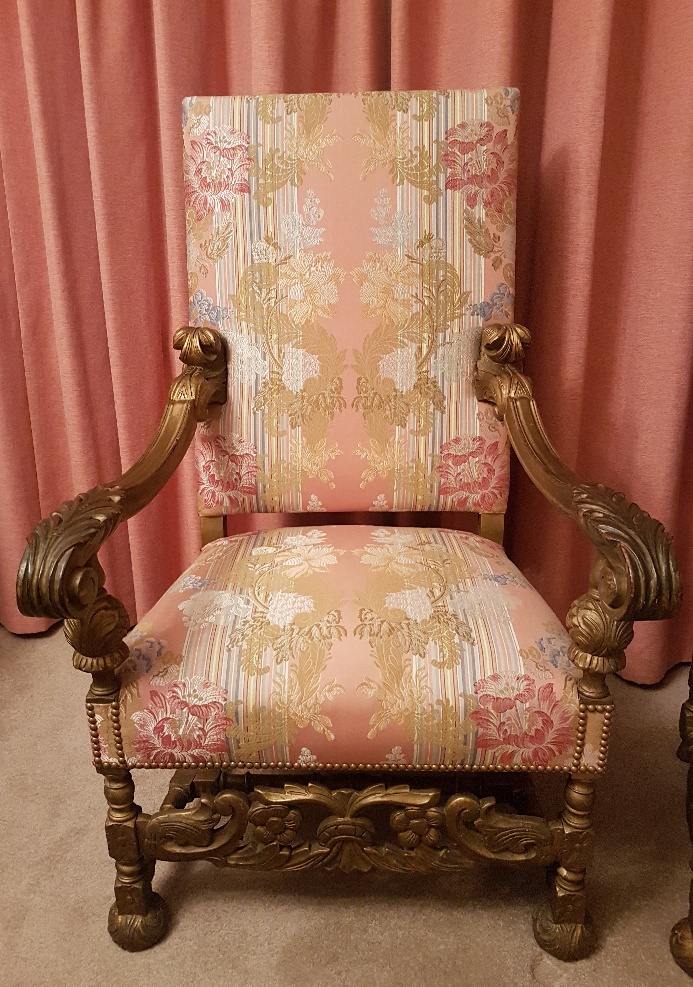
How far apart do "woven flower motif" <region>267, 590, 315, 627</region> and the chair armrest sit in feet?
0.61

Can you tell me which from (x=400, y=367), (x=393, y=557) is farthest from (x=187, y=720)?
(x=400, y=367)

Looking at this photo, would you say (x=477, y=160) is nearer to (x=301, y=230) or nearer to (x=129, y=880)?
(x=301, y=230)

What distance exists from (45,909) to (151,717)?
488 mm

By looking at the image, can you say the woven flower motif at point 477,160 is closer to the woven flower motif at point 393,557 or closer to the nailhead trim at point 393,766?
the woven flower motif at point 393,557

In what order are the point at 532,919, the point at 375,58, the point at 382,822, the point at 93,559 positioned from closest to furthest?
the point at 93,559 → the point at 532,919 → the point at 382,822 → the point at 375,58

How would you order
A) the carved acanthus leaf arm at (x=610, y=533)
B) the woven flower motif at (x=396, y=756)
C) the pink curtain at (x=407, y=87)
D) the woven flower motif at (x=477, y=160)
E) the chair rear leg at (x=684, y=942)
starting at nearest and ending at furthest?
the carved acanthus leaf arm at (x=610, y=533), the woven flower motif at (x=396, y=756), the chair rear leg at (x=684, y=942), the woven flower motif at (x=477, y=160), the pink curtain at (x=407, y=87)

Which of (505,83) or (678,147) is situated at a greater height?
(505,83)

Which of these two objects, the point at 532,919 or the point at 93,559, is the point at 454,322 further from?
the point at 532,919

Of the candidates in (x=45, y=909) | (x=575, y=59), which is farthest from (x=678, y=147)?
(x=45, y=909)

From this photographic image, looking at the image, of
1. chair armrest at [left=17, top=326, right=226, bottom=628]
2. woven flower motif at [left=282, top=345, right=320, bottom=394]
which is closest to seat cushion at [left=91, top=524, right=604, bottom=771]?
chair armrest at [left=17, top=326, right=226, bottom=628]

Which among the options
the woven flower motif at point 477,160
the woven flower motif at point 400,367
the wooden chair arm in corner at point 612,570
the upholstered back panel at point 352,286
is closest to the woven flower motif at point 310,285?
the upholstered back panel at point 352,286

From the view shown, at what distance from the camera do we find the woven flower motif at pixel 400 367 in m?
1.16

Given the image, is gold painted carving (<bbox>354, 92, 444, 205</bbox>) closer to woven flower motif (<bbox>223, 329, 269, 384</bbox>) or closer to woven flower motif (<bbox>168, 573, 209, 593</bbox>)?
woven flower motif (<bbox>223, 329, 269, 384</bbox>)

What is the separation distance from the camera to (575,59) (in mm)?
1260
